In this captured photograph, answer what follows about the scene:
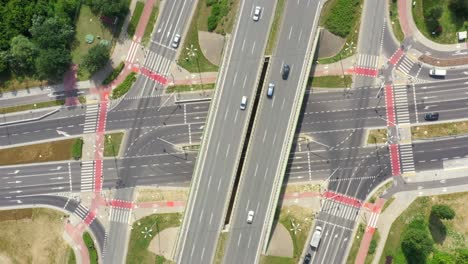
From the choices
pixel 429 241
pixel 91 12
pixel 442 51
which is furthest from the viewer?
pixel 91 12

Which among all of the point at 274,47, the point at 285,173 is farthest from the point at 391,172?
the point at 274,47

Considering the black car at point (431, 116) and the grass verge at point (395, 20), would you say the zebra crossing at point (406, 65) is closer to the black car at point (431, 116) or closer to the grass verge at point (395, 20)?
the grass verge at point (395, 20)

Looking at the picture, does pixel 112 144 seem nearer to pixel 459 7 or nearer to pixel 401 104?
pixel 401 104

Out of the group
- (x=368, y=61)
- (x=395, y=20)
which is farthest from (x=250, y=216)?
(x=395, y=20)

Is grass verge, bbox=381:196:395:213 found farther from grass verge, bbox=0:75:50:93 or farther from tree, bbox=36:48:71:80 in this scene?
grass verge, bbox=0:75:50:93

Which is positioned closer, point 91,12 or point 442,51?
point 442,51

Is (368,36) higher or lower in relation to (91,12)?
higher

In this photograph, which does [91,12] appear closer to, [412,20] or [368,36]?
[368,36]
